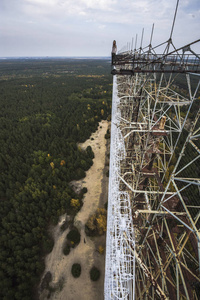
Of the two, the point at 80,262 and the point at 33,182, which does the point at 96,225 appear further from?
the point at 33,182

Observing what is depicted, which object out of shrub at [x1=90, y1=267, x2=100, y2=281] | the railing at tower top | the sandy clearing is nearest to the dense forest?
the sandy clearing

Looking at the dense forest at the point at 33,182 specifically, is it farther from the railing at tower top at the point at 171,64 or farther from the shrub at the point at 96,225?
the railing at tower top at the point at 171,64

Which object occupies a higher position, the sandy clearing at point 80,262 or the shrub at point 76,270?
the shrub at point 76,270

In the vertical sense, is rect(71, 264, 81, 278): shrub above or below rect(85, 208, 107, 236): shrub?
below

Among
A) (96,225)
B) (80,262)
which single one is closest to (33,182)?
(96,225)

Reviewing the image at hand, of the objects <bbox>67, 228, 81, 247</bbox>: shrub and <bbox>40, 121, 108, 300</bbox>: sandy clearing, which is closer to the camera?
<bbox>40, 121, 108, 300</bbox>: sandy clearing

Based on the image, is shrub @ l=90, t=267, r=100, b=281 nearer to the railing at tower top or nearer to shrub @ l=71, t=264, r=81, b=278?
shrub @ l=71, t=264, r=81, b=278

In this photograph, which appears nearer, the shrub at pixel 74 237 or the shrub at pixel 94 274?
the shrub at pixel 94 274

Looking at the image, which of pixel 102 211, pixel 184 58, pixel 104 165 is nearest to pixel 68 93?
pixel 104 165

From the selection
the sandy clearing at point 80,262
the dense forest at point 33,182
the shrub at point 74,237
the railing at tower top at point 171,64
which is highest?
the railing at tower top at point 171,64

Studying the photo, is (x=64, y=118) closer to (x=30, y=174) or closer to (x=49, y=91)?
(x=30, y=174)

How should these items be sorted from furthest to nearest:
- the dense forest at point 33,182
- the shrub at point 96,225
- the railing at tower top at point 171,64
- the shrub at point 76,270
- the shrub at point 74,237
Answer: the shrub at point 96,225, the shrub at point 74,237, the dense forest at point 33,182, the shrub at point 76,270, the railing at tower top at point 171,64

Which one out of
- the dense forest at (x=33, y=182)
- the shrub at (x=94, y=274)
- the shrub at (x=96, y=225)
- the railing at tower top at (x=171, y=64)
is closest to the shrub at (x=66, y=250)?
the dense forest at (x=33, y=182)
